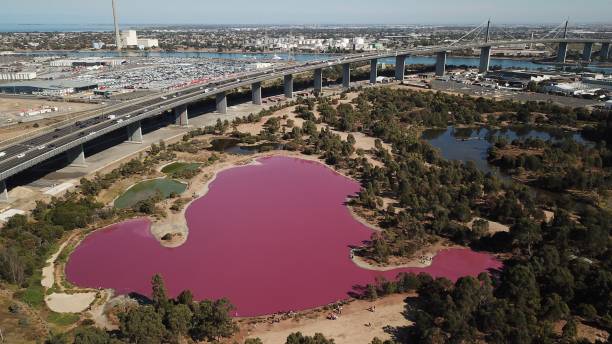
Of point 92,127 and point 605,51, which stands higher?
point 605,51

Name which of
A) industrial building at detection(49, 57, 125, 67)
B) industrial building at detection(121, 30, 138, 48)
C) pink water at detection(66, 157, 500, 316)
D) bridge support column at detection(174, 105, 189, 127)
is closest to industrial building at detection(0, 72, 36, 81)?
industrial building at detection(49, 57, 125, 67)

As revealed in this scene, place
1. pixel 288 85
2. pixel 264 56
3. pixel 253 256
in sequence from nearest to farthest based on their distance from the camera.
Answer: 1. pixel 253 256
2. pixel 288 85
3. pixel 264 56

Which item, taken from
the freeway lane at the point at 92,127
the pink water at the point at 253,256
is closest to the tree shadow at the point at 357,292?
the pink water at the point at 253,256

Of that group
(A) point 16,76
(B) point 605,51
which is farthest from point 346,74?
(B) point 605,51

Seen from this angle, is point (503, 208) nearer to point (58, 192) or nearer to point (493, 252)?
point (493, 252)

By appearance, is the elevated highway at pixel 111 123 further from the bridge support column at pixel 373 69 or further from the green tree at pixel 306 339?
the green tree at pixel 306 339

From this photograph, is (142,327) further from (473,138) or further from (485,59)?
(485,59)

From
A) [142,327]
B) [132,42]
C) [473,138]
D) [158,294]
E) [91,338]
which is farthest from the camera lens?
[132,42]
